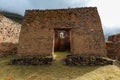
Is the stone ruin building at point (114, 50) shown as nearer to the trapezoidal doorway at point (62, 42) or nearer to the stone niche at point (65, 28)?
the stone niche at point (65, 28)

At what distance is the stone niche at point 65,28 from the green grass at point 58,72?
1.49 metres

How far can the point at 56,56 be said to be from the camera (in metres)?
16.4

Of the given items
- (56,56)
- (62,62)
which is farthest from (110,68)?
(56,56)

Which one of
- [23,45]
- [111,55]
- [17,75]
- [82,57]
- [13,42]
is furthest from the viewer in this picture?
[13,42]

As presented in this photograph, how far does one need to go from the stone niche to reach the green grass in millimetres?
1490

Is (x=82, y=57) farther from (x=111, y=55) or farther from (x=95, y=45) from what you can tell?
(x=111, y=55)

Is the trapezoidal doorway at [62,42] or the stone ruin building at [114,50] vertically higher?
the trapezoidal doorway at [62,42]

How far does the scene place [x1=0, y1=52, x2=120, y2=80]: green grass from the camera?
12.6m

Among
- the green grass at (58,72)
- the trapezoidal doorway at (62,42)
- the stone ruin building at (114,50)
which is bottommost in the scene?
the green grass at (58,72)

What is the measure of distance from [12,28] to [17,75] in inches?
339

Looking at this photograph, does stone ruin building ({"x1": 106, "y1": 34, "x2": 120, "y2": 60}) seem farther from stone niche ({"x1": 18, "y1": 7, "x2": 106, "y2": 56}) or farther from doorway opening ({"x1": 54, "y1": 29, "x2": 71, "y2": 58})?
doorway opening ({"x1": 54, "y1": 29, "x2": 71, "y2": 58})

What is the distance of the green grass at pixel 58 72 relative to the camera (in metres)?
12.6

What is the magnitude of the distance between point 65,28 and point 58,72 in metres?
4.01

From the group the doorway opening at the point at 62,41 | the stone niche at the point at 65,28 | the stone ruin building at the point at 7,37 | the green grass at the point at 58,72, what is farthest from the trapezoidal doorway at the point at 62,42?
the green grass at the point at 58,72
